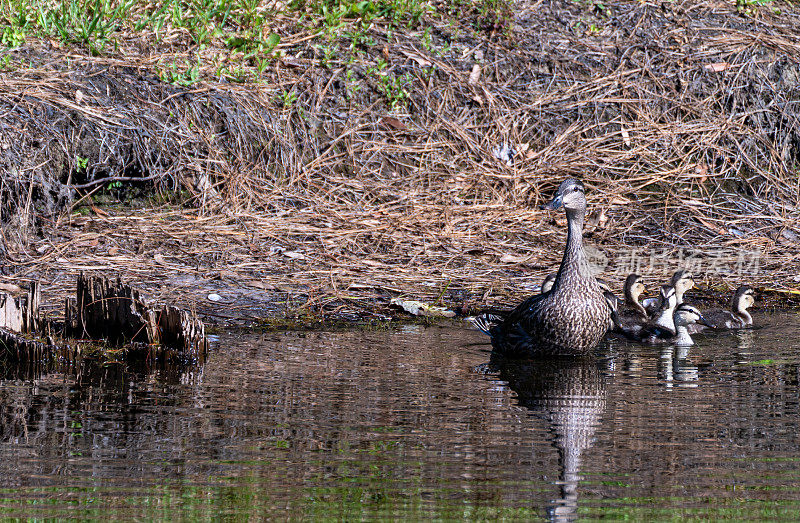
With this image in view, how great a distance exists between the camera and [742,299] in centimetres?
809

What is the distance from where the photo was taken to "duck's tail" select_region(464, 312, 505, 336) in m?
→ 7.16

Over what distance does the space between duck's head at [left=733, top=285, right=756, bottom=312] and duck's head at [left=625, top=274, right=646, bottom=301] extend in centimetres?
77

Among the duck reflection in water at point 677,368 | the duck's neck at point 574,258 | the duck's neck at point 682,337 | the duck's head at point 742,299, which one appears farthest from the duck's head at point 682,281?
the duck's neck at point 574,258

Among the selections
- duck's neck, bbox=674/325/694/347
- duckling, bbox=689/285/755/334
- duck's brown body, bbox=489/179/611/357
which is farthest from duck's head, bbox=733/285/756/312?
duck's brown body, bbox=489/179/611/357

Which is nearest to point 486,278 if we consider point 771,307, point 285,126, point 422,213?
point 422,213

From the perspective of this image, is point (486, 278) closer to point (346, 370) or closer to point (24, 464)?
point (346, 370)

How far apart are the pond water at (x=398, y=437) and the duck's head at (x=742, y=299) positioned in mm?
1567

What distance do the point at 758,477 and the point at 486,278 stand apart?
16.2 ft

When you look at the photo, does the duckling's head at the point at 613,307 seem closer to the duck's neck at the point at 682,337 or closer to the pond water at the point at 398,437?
the duck's neck at the point at 682,337

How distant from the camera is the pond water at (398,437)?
3643mm

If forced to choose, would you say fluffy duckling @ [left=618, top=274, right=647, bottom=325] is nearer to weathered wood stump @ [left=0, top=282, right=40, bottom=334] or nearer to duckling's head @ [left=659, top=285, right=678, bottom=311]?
duckling's head @ [left=659, top=285, right=678, bottom=311]

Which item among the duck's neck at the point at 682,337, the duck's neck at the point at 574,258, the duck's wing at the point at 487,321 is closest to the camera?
the duck's neck at the point at 574,258

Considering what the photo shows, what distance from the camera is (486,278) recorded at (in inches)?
346

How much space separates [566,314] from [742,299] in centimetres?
219
